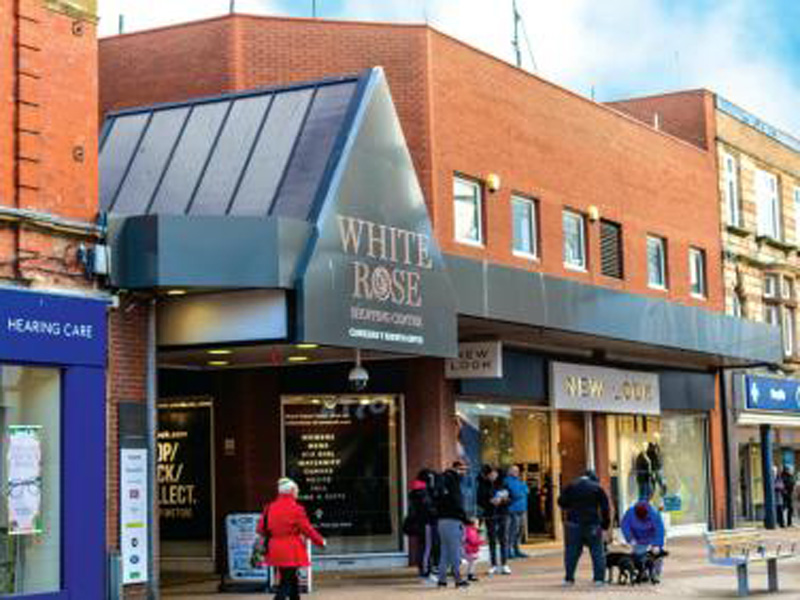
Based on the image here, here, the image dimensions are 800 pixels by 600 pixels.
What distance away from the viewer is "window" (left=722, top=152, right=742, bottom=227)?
34172mm

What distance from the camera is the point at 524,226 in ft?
84.7

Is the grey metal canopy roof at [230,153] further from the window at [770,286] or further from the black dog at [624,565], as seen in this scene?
the window at [770,286]

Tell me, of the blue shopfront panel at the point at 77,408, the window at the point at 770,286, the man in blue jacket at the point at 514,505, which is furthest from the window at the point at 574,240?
the blue shopfront panel at the point at 77,408

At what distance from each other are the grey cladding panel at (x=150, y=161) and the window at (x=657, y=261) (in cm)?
1284

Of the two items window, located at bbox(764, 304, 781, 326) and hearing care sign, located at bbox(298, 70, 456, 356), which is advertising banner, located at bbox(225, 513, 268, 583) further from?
window, located at bbox(764, 304, 781, 326)

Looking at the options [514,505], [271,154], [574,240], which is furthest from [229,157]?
[574,240]

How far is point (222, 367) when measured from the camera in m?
22.2

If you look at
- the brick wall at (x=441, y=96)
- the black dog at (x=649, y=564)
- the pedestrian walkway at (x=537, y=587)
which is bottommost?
the pedestrian walkway at (x=537, y=587)

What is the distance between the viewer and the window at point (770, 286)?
36469 millimetres

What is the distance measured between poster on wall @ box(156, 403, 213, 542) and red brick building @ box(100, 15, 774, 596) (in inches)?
15.1

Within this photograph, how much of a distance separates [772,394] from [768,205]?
5220mm

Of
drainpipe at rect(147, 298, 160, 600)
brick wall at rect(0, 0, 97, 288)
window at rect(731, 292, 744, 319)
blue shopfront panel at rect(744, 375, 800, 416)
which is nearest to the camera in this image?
brick wall at rect(0, 0, 97, 288)

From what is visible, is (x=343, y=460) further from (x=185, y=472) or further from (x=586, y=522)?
(x=586, y=522)

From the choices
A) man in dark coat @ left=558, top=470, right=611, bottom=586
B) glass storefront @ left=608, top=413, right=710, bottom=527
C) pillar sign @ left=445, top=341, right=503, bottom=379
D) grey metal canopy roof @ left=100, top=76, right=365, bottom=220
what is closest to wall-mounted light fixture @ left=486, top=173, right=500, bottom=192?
pillar sign @ left=445, top=341, right=503, bottom=379
